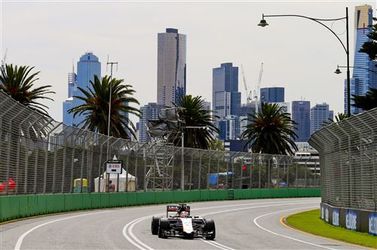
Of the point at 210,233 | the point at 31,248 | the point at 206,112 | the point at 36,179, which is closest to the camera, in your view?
the point at 31,248

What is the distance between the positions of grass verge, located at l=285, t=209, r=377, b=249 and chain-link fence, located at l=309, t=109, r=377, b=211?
1005 millimetres

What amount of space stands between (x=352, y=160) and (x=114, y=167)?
17.8 m

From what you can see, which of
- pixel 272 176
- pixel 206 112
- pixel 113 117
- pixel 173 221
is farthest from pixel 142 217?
pixel 206 112

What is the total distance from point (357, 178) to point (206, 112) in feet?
176

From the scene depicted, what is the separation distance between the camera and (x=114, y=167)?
1745 inches

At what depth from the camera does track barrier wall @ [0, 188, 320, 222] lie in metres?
30.8

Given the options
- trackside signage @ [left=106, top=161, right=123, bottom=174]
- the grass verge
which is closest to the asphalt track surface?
the grass verge

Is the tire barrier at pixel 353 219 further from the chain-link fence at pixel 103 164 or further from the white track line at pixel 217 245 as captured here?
the chain-link fence at pixel 103 164

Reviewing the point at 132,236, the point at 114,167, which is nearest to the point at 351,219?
the point at 132,236

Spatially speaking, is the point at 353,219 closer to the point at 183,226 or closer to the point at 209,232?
the point at 209,232

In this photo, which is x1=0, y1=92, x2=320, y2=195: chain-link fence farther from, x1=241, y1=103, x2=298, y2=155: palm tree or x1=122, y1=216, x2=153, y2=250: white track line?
x1=241, y1=103, x2=298, y2=155: palm tree

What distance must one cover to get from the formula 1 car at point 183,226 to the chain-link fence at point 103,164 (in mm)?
7100

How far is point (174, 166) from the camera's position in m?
58.2

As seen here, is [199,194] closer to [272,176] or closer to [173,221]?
[272,176]
